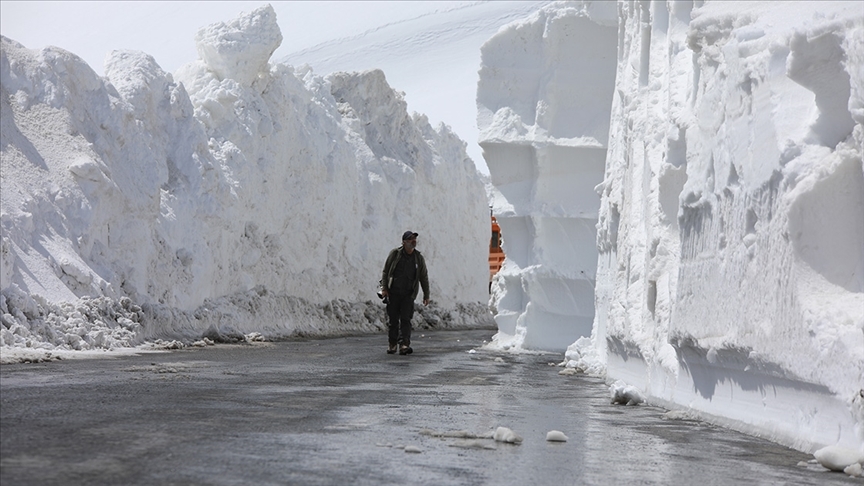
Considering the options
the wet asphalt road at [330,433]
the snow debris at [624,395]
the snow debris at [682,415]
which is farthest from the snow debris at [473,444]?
the snow debris at [624,395]

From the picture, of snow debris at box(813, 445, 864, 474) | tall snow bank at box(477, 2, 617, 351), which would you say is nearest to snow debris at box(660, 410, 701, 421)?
snow debris at box(813, 445, 864, 474)

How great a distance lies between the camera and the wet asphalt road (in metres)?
4.54

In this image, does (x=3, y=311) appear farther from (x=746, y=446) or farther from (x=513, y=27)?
(x=513, y=27)

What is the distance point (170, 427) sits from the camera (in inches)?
223

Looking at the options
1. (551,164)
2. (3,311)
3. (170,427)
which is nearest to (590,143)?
(551,164)

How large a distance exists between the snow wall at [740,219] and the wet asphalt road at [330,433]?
1.19ft

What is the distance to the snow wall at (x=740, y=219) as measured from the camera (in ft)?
19.7

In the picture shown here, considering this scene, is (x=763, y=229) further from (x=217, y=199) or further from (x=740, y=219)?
(x=217, y=199)

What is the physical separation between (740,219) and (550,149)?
1032 cm

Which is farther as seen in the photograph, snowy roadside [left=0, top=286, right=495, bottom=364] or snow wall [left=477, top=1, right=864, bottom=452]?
snowy roadside [left=0, top=286, right=495, bottom=364]

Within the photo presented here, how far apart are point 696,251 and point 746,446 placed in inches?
80.5

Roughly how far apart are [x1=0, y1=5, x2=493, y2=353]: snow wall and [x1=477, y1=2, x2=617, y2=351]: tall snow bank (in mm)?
4571

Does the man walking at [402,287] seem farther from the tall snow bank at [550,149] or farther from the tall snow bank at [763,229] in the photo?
the tall snow bank at [763,229]

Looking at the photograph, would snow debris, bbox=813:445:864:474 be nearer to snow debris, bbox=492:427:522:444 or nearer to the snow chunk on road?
the snow chunk on road
